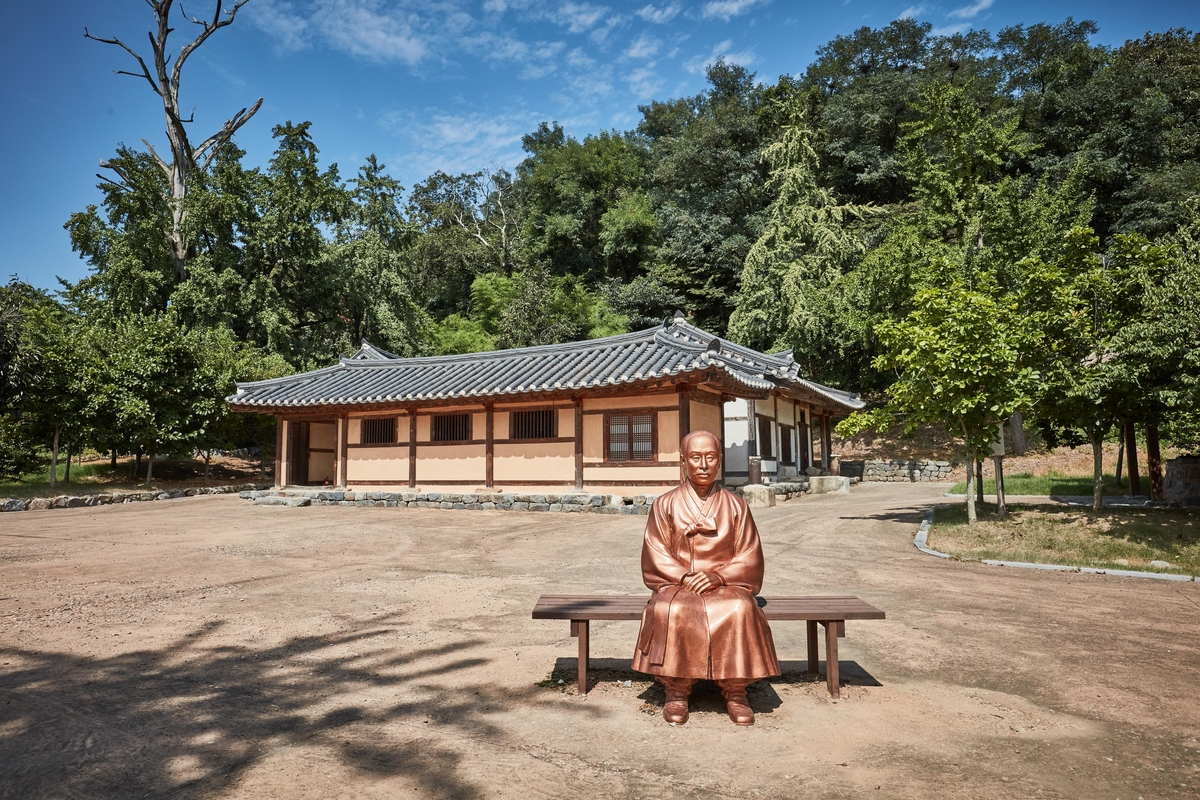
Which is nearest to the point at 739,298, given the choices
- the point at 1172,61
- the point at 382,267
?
the point at 382,267

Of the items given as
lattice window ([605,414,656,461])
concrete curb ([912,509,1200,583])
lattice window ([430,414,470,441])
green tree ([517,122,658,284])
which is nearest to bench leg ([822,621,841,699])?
concrete curb ([912,509,1200,583])

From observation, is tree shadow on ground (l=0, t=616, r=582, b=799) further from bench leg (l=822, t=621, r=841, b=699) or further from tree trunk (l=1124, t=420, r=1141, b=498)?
tree trunk (l=1124, t=420, r=1141, b=498)

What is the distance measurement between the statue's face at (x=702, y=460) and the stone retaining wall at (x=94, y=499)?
20.0m

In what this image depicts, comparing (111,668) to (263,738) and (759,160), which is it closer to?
(263,738)

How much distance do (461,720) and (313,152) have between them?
34.5 meters

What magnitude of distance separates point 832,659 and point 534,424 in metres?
13.8

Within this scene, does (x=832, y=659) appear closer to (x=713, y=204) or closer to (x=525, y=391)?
(x=525, y=391)

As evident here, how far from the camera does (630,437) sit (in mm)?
16453

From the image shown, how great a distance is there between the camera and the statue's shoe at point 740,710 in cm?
378

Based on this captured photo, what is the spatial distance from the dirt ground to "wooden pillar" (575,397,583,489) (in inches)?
315

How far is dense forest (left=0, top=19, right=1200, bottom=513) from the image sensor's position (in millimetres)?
11164

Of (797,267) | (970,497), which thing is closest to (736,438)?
(970,497)

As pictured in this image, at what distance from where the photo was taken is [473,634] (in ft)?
18.6

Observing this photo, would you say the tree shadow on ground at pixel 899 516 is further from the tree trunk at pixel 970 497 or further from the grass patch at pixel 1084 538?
the tree trunk at pixel 970 497
